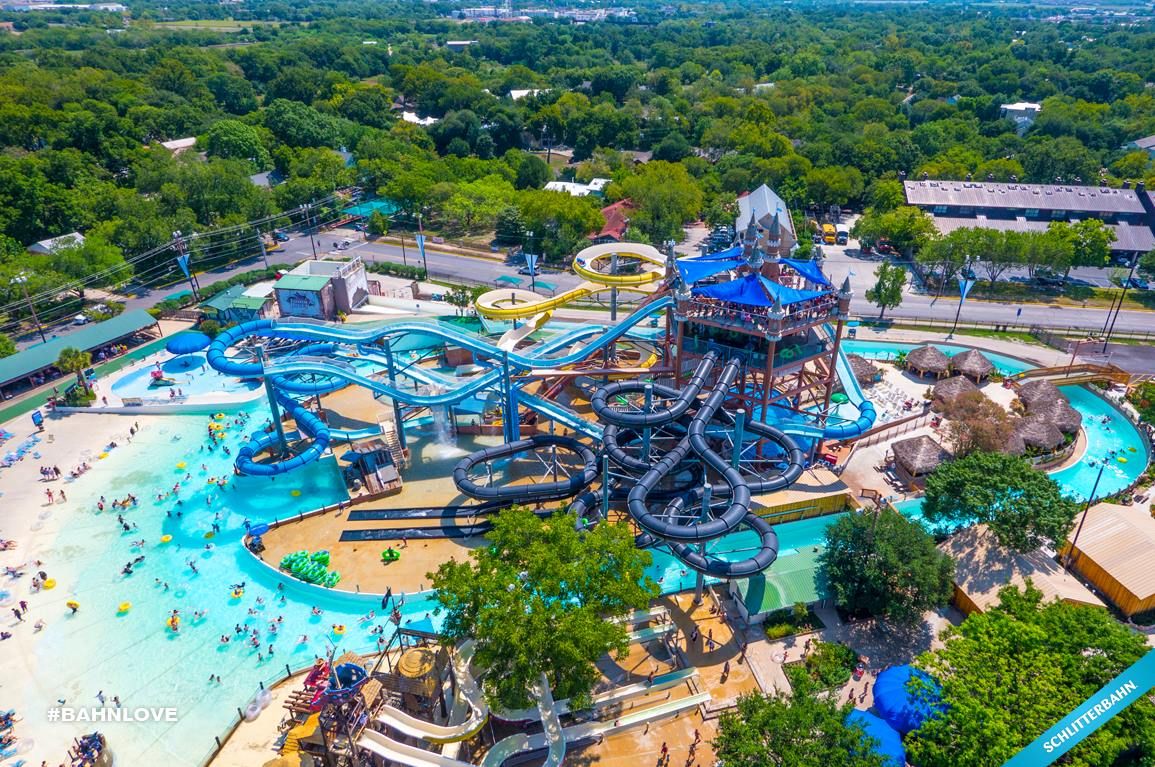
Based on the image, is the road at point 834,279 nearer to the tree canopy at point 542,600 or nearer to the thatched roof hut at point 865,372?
the thatched roof hut at point 865,372

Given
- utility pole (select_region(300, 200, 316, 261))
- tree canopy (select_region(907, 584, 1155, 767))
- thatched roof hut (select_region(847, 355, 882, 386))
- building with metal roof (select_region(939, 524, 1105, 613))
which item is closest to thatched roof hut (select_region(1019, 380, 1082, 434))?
thatched roof hut (select_region(847, 355, 882, 386))

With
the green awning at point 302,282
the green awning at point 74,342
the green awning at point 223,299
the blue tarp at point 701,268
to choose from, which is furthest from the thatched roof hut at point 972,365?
the green awning at point 74,342

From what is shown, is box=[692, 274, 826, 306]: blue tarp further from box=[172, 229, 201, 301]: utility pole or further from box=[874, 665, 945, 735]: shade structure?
box=[172, 229, 201, 301]: utility pole

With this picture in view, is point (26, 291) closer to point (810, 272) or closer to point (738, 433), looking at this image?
point (738, 433)

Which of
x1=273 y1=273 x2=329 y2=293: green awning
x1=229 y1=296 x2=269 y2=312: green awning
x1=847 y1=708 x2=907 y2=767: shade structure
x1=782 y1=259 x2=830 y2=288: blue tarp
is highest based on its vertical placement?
x1=782 y1=259 x2=830 y2=288: blue tarp

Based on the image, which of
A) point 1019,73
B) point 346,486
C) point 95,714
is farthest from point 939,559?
point 1019,73
